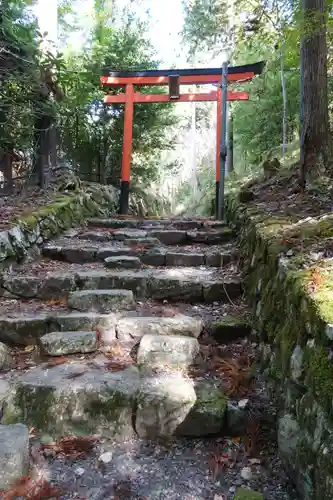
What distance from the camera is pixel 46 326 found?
297 centimetres

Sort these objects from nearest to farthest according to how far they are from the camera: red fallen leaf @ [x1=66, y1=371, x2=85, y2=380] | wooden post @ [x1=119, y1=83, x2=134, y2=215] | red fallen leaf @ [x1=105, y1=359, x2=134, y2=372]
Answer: red fallen leaf @ [x1=66, y1=371, x2=85, y2=380]
red fallen leaf @ [x1=105, y1=359, x2=134, y2=372]
wooden post @ [x1=119, y1=83, x2=134, y2=215]

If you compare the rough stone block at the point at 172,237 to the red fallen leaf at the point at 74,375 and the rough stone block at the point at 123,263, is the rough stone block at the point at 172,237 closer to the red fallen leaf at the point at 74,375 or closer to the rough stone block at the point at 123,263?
the rough stone block at the point at 123,263

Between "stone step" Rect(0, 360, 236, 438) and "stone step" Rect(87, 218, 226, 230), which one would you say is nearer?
"stone step" Rect(0, 360, 236, 438)

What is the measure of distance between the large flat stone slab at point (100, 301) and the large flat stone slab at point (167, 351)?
0.61 m

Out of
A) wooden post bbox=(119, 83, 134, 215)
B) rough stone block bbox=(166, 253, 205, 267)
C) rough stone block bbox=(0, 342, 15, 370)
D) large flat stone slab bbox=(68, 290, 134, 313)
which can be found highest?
wooden post bbox=(119, 83, 134, 215)

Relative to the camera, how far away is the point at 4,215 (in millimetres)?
4449

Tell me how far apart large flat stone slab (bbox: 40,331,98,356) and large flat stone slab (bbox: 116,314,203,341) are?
23 centimetres

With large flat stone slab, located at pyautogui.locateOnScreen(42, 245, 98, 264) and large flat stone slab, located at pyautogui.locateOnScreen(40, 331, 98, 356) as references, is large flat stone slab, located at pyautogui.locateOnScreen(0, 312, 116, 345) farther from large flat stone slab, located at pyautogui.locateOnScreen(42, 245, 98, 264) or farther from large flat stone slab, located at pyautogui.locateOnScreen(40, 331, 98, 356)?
large flat stone slab, located at pyautogui.locateOnScreen(42, 245, 98, 264)

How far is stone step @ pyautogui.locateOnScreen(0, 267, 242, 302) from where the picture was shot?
11.6 feet

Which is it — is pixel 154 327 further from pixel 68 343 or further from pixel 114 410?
pixel 114 410

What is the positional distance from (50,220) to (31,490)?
12.1ft

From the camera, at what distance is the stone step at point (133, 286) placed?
355 centimetres

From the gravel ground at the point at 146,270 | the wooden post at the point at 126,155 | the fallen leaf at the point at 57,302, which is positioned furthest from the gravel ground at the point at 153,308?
the wooden post at the point at 126,155

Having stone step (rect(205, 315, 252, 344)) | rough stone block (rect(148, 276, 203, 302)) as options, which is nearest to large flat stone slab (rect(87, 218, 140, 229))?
rough stone block (rect(148, 276, 203, 302))
